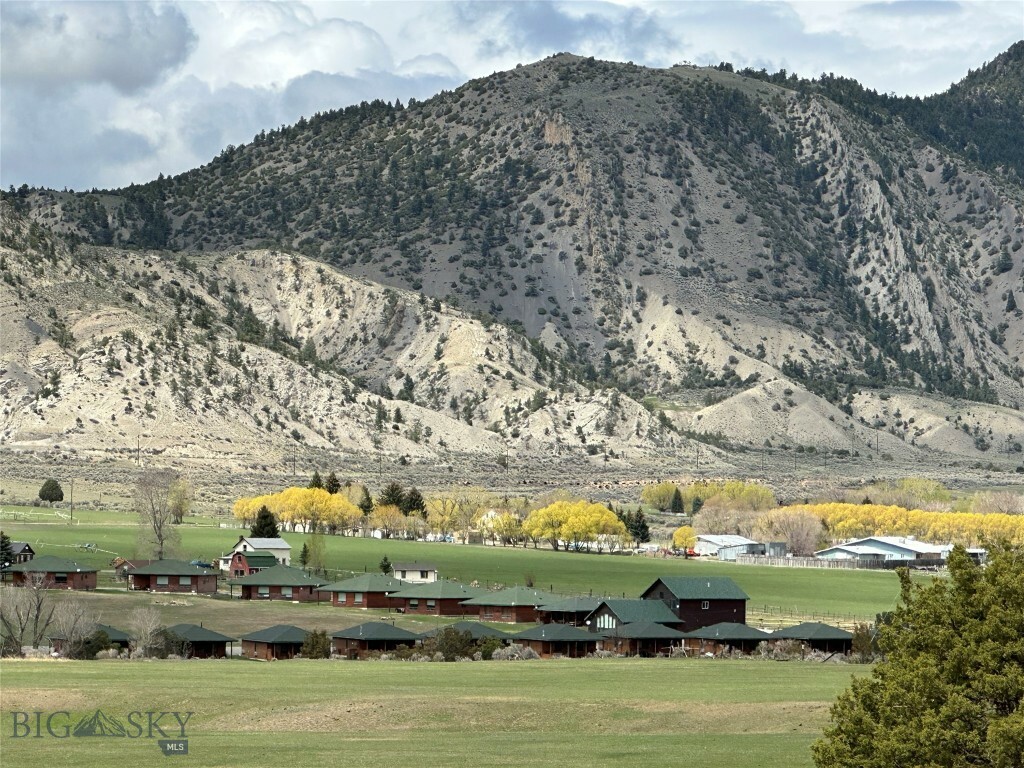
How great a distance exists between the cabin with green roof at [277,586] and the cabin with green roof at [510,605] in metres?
11.2

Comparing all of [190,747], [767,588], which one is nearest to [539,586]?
[767,588]

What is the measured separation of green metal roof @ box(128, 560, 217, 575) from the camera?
103375 millimetres

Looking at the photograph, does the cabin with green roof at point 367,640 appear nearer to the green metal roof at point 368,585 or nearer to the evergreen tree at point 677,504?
the green metal roof at point 368,585

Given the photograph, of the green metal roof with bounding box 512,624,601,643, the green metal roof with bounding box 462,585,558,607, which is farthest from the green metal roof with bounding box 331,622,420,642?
the green metal roof with bounding box 462,585,558,607

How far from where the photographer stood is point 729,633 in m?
85.3

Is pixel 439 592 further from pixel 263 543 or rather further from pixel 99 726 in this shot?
pixel 99 726

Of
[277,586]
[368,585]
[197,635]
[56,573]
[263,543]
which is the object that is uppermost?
[263,543]

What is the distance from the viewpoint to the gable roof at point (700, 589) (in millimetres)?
93438

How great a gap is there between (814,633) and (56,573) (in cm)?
3987

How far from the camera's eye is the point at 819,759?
3612cm

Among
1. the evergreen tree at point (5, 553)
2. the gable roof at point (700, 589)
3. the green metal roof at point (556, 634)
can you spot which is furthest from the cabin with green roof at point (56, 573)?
the gable roof at point (700, 589)

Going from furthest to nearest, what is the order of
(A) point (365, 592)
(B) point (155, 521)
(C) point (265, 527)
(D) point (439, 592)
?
1. (C) point (265, 527)
2. (B) point (155, 521)
3. (A) point (365, 592)
4. (D) point (439, 592)

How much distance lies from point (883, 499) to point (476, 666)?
122 m

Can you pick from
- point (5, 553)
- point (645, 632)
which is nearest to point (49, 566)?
point (5, 553)
